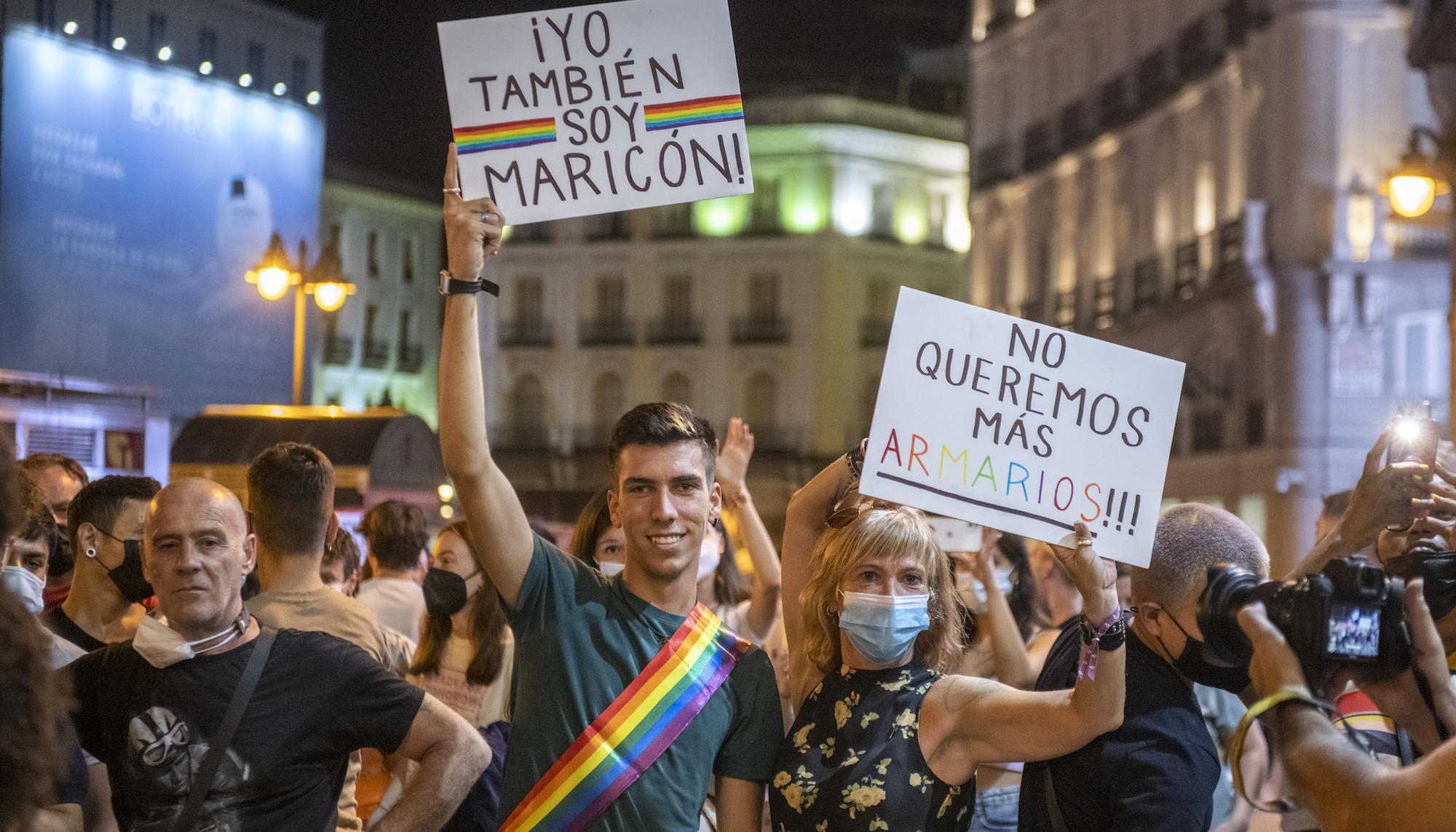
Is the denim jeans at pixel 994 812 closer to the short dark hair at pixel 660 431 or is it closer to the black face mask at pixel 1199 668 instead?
the black face mask at pixel 1199 668

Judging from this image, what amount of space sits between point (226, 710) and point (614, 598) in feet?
2.92

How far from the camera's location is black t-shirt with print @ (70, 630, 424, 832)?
3555 millimetres

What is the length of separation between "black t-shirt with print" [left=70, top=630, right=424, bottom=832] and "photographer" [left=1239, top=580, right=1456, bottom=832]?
6.19 ft

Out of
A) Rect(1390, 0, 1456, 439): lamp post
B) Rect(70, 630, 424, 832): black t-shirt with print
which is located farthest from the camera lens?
Rect(1390, 0, 1456, 439): lamp post

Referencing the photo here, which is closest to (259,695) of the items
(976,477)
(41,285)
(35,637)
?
(35,637)

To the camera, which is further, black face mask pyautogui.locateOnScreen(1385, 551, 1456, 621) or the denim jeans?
the denim jeans

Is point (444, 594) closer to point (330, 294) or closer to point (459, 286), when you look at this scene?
point (459, 286)

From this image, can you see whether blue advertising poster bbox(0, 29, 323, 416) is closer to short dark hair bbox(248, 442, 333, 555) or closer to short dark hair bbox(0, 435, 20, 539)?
short dark hair bbox(248, 442, 333, 555)

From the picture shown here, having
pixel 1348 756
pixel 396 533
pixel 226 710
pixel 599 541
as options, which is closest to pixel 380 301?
pixel 396 533

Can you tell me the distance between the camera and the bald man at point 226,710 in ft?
11.7

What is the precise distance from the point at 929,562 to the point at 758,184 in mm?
49521

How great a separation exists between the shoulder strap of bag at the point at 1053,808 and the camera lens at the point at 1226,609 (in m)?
0.78

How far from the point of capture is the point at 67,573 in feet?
19.4

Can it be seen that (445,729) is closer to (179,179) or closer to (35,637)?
(35,637)
